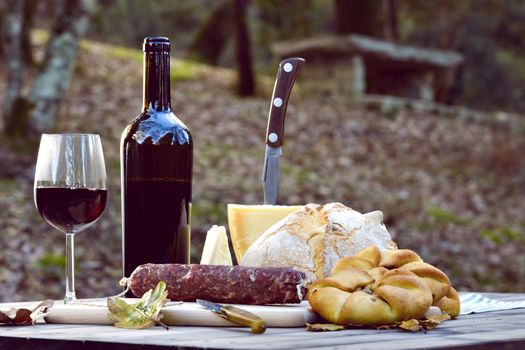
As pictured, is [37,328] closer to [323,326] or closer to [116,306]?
[116,306]

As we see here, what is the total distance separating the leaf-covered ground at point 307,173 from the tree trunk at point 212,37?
5.60 feet

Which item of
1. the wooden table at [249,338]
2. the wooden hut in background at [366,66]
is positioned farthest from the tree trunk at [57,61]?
the wooden table at [249,338]

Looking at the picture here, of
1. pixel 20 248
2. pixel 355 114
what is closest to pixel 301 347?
pixel 20 248

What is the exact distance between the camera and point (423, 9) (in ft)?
59.6

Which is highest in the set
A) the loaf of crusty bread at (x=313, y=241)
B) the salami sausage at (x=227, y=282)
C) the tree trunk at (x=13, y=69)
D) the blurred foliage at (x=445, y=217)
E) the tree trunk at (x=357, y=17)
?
the tree trunk at (x=357, y=17)

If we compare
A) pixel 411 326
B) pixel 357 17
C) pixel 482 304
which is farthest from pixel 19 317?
pixel 357 17

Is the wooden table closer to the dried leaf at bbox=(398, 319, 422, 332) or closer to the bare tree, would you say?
the dried leaf at bbox=(398, 319, 422, 332)

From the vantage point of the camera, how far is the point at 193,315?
2.17 m

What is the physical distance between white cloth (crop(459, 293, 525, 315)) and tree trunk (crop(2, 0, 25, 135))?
7170 mm

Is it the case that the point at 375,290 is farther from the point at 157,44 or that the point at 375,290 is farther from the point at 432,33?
the point at 432,33

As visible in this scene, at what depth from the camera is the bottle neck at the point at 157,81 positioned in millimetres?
2643

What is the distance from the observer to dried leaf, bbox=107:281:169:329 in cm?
213

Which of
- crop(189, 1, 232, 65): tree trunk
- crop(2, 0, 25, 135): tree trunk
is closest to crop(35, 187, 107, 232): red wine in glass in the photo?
crop(2, 0, 25, 135): tree trunk

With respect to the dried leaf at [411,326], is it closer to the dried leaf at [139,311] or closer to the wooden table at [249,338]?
the wooden table at [249,338]
